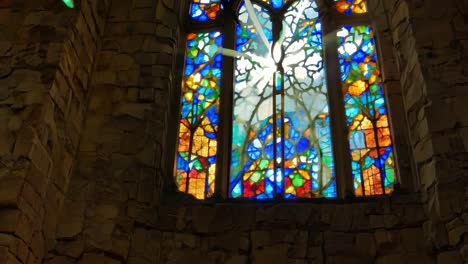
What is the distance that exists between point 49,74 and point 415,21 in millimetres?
2910

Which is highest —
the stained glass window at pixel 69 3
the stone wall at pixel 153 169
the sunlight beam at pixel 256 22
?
the sunlight beam at pixel 256 22

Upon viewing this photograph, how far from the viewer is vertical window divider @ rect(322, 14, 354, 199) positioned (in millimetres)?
4903

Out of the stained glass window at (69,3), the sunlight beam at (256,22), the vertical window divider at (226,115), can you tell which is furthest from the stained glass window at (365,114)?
the stained glass window at (69,3)

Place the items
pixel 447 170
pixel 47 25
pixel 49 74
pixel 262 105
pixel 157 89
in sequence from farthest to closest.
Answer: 1. pixel 262 105
2. pixel 157 89
3. pixel 47 25
4. pixel 49 74
5. pixel 447 170

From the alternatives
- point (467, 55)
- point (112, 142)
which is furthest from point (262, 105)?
point (467, 55)

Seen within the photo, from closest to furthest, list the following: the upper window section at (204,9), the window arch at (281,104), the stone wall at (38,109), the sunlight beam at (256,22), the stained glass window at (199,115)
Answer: the stone wall at (38,109)
the window arch at (281,104)
the stained glass window at (199,115)
the sunlight beam at (256,22)
the upper window section at (204,9)

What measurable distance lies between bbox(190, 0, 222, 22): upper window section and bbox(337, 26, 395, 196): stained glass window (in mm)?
1311

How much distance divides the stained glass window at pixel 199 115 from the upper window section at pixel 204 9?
8.0 inches

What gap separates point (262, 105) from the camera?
555 cm

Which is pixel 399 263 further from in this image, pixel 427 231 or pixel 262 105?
pixel 262 105

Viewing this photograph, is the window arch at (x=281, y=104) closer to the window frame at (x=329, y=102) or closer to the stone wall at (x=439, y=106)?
the window frame at (x=329, y=102)

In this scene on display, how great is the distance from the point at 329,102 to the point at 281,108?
433 mm

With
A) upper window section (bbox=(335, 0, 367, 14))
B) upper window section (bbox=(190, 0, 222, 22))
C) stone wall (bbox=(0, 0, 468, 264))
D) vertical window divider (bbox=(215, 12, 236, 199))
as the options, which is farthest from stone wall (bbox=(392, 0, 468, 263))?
upper window section (bbox=(190, 0, 222, 22))

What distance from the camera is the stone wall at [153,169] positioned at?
4141 mm
